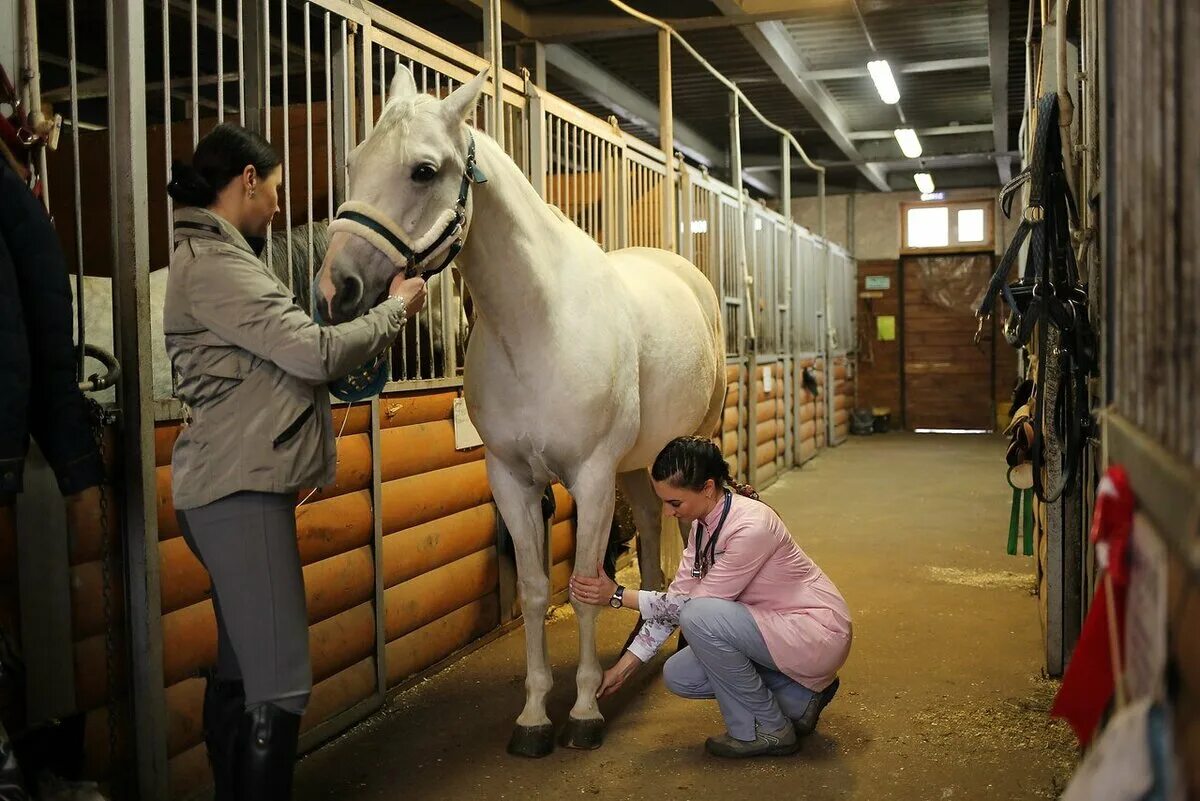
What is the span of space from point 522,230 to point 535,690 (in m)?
1.17

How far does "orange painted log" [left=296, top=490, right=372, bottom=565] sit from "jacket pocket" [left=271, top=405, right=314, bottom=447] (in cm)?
83

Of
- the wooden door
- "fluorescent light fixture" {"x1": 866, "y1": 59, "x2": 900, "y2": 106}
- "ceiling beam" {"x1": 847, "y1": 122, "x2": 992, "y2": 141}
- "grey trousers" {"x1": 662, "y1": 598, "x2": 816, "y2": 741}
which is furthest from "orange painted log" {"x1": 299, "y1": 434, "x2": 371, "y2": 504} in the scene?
the wooden door

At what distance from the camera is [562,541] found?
4281mm

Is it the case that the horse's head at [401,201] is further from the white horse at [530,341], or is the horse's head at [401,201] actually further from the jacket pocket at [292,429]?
the jacket pocket at [292,429]

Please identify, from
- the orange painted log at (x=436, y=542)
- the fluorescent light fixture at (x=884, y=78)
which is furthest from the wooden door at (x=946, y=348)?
the orange painted log at (x=436, y=542)

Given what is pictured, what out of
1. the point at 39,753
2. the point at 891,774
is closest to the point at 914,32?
the point at 891,774

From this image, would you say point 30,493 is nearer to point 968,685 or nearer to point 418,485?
point 418,485

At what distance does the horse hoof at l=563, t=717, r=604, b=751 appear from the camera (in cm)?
261

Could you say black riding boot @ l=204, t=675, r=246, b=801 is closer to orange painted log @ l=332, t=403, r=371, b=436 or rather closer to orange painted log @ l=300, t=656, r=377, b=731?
orange painted log @ l=300, t=656, r=377, b=731

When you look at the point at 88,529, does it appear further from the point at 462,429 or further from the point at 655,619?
the point at 462,429

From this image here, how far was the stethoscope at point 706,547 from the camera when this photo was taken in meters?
2.45

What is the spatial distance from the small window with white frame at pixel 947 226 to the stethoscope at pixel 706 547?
10825 millimetres

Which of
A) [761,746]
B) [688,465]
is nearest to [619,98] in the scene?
[688,465]

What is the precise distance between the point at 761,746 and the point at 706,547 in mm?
501
